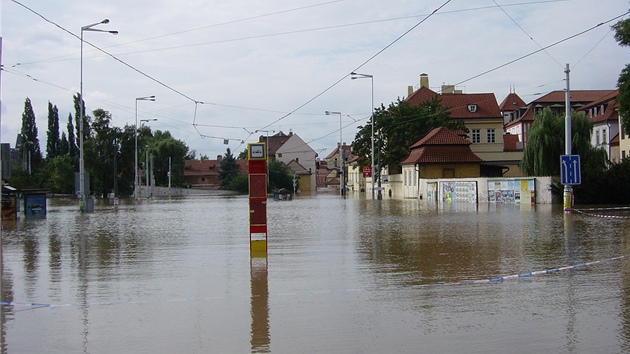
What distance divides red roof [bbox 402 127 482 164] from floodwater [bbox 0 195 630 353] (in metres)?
46.2

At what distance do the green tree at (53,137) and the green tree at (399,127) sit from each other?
5322 centimetres

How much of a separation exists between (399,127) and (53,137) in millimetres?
60176

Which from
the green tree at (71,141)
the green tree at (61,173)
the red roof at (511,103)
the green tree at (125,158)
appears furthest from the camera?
the red roof at (511,103)

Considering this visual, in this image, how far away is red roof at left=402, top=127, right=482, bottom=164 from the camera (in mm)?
66312

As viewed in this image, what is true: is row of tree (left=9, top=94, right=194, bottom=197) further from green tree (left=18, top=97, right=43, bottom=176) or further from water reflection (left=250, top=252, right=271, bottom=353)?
water reflection (left=250, top=252, right=271, bottom=353)

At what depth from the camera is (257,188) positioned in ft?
53.0

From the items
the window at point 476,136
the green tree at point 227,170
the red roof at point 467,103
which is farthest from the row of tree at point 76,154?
the window at point 476,136

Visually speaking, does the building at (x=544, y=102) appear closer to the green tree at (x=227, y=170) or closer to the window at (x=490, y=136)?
the window at (x=490, y=136)

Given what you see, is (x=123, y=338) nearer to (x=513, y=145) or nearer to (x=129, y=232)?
(x=129, y=232)

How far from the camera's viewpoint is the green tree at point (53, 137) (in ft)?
355

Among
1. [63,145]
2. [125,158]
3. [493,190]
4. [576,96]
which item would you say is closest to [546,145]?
[493,190]

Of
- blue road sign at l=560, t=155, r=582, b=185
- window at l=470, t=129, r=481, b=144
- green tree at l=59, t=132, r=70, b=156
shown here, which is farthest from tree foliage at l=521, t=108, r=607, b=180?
green tree at l=59, t=132, r=70, b=156

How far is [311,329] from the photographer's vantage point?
848 cm

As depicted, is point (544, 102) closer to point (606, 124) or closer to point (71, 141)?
point (606, 124)
